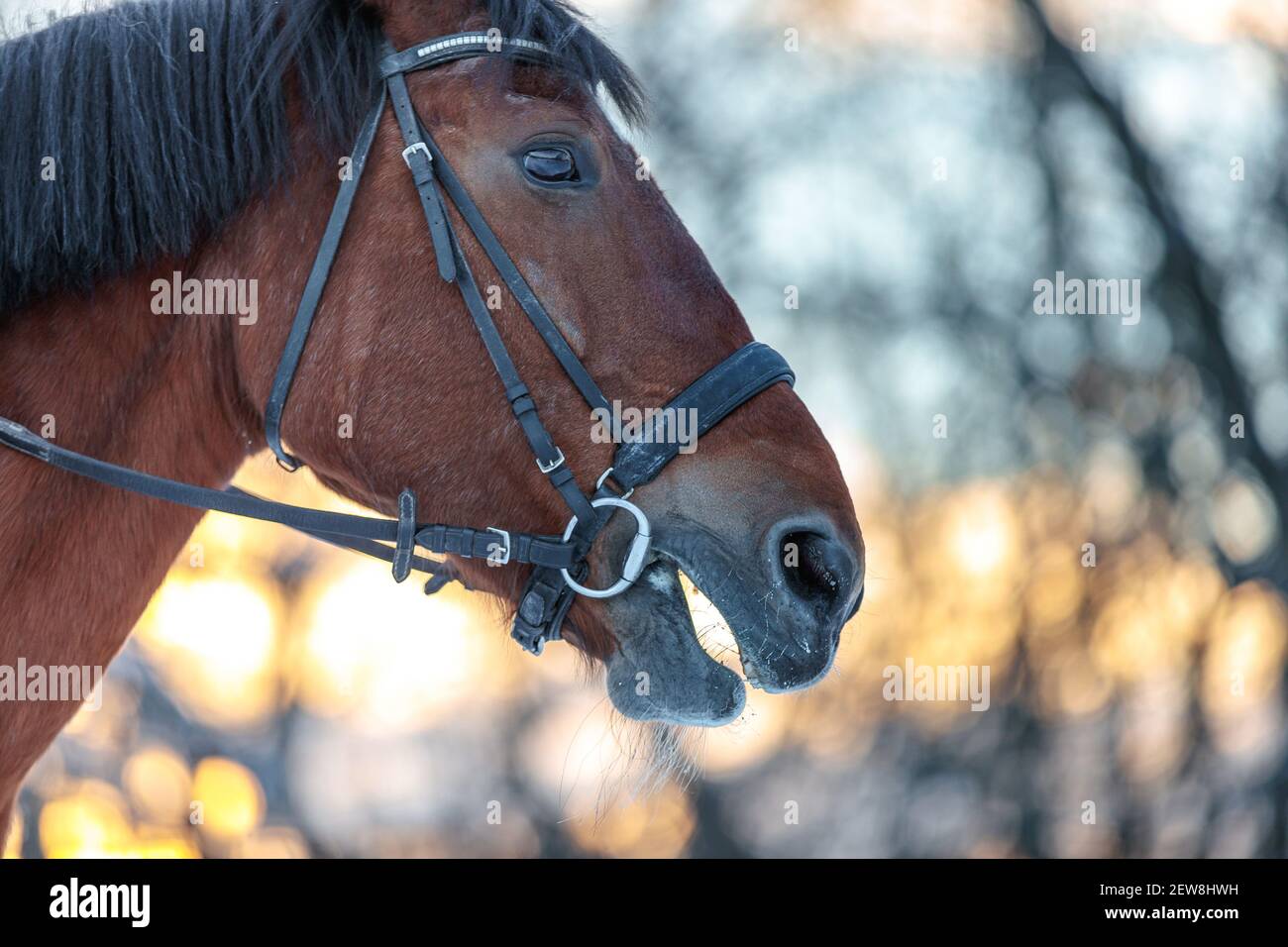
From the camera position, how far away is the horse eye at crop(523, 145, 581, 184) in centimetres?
276

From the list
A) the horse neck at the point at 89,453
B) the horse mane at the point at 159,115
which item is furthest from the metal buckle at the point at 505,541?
the horse mane at the point at 159,115

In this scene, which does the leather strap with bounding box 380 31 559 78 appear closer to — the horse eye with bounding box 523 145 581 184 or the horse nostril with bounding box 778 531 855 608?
the horse eye with bounding box 523 145 581 184

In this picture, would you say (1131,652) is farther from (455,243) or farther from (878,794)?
(455,243)

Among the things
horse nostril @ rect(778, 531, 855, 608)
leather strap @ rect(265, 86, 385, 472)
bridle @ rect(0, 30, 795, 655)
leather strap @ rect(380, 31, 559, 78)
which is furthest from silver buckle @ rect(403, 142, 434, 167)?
horse nostril @ rect(778, 531, 855, 608)

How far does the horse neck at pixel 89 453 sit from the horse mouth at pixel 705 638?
117cm

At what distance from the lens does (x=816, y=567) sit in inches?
101

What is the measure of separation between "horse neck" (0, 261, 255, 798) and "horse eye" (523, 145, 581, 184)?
2.78ft

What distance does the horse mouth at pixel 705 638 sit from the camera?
99.9 inches

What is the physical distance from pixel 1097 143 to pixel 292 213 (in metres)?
8.96

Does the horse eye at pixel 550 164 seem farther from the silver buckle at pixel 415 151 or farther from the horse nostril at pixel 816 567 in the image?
the horse nostril at pixel 816 567

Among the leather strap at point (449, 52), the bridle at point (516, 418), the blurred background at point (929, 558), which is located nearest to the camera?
the bridle at point (516, 418)

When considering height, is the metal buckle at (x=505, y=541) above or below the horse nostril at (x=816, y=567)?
below

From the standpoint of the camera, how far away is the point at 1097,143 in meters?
10.1
